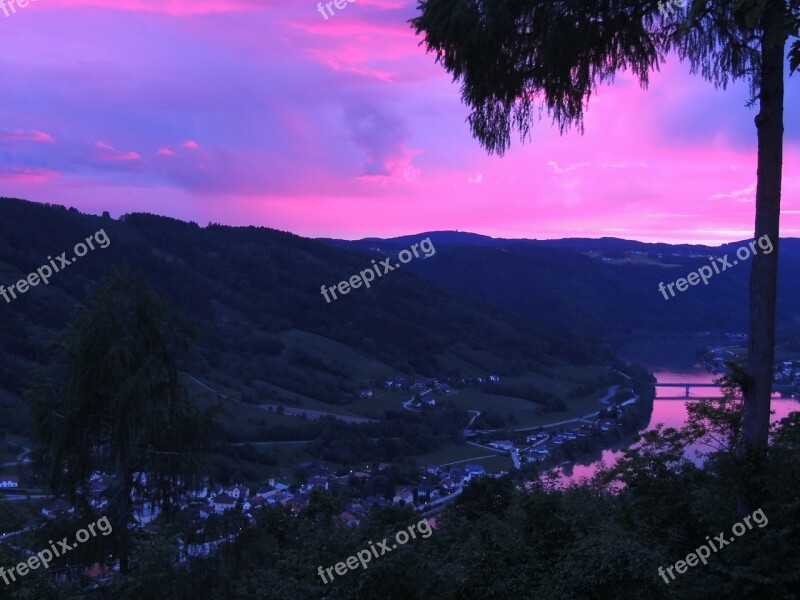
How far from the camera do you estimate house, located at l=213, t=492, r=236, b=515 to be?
7.21m

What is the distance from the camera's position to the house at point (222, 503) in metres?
7.21

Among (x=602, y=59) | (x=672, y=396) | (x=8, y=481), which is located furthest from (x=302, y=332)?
(x=602, y=59)

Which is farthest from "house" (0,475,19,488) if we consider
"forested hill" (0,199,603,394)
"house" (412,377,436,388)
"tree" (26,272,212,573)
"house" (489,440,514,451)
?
"house" (412,377,436,388)

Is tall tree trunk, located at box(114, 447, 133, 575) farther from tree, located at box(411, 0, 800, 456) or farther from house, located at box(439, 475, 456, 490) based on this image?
house, located at box(439, 475, 456, 490)

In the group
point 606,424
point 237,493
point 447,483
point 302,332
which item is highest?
point 302,332

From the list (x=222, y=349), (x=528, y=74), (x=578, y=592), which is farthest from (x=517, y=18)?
(x=222, y=349)

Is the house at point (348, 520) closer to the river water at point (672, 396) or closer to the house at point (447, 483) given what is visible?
the river water at point (672, 396)

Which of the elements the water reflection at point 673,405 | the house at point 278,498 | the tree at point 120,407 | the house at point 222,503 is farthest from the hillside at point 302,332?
the tree at point 120,407

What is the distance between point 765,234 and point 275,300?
50.3m

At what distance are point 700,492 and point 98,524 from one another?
5625mm

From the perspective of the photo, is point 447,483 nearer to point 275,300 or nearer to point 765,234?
point 765,234

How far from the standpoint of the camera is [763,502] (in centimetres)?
504

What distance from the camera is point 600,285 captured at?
92.7 meters

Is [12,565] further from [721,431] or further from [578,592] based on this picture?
[721,431]
